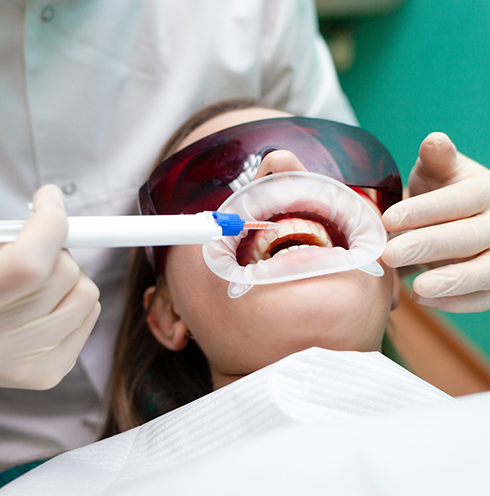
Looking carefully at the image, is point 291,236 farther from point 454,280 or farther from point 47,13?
point 47,13

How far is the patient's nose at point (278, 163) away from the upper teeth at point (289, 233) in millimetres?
97

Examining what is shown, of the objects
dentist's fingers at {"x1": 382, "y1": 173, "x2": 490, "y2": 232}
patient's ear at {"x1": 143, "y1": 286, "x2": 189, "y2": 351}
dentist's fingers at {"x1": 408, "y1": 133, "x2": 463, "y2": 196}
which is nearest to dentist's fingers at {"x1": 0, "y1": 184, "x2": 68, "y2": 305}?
patient's ear at {"x1": 143, "y1": 286, "x2": 189, "y2": 351}

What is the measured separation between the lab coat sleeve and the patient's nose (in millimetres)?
707

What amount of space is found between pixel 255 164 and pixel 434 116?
110 centimetres

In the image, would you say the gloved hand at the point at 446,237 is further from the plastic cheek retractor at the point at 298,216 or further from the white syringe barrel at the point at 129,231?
the white syringe barrel at the point at 129,231

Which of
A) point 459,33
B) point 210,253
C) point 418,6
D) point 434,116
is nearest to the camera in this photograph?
point 210,253

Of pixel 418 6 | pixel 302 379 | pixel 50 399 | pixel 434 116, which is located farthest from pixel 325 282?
pixel 418 6

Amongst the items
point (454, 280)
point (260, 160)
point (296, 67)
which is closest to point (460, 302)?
point (454, 280)

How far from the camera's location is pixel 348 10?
1.93 m

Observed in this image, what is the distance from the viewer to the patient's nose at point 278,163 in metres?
0.78

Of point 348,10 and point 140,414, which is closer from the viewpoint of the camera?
point 140,414

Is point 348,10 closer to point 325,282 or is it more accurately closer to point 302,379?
point 325,282

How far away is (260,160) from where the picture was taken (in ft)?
2.84

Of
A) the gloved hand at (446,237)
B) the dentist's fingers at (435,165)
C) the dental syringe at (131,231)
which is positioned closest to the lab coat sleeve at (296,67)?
the dentist's fingers at (435,165)
